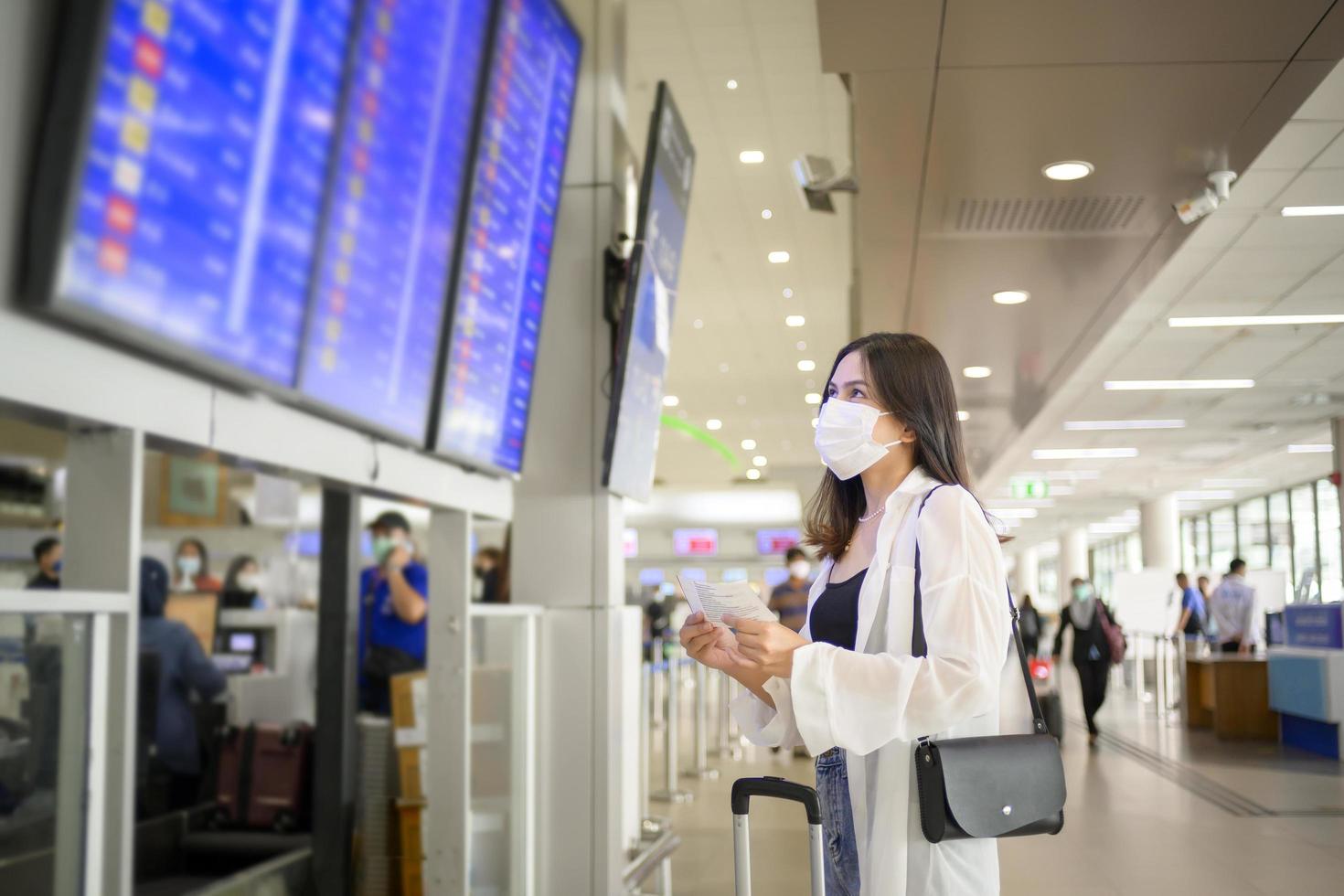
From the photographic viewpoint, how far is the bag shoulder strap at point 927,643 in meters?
1.91

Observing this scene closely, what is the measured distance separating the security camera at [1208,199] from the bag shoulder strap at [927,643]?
5.21 m

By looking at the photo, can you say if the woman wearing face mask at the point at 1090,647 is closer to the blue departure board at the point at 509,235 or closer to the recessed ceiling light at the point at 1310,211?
the recessed ceiling light at the point at 1310,211

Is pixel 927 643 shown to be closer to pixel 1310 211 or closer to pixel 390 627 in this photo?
pixel 390 627

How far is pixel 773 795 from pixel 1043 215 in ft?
20.2

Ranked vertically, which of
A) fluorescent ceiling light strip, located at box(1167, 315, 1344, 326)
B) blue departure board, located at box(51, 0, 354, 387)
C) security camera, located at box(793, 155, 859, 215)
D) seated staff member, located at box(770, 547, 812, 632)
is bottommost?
seated staff member, located at box(770, 547, 812, 632)

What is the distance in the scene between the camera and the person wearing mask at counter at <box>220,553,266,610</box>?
8055mm

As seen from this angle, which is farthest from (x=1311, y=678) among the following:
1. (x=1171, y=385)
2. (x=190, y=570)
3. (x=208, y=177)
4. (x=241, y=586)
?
(x=208, y=177)

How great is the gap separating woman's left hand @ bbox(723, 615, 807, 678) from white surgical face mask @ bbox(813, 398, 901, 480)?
0.38 m

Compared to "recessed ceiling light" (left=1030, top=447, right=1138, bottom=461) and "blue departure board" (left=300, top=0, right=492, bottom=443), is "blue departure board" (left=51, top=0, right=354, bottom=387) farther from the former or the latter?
"recessed ceiling light" (left=1030, top=447, right=1138, bottom=461)

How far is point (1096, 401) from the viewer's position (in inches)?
586

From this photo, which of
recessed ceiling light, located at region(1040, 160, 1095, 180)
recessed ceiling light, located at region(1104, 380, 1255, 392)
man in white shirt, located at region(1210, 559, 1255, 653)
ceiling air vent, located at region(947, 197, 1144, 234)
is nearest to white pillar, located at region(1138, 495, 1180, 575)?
man in white shirt, located at region(1210, 559, 1255, 653)

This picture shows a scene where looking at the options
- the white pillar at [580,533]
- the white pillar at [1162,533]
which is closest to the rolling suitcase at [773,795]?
the white pillar at [580,533]

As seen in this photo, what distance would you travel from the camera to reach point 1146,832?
747 centimetres

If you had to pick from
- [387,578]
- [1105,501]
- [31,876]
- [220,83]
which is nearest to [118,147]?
[220,83]
